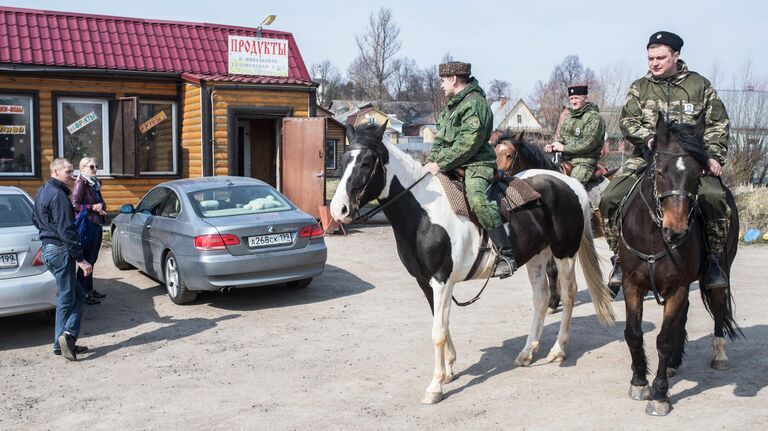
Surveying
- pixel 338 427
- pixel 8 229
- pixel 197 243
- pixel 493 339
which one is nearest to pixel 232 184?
pixel 197 243

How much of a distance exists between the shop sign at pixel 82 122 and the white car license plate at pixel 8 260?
9478 millimetres

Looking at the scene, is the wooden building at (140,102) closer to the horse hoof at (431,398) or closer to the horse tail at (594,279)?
the horse tail at (594,279)

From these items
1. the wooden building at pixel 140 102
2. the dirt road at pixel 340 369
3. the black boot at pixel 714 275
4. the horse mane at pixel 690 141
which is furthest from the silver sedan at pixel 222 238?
the wooden building at pixel 140 102

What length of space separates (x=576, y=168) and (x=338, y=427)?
16.3ft

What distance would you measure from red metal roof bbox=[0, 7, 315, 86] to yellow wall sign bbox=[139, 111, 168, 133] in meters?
1.08

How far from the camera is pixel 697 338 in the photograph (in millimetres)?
7207

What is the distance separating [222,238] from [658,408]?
216 inches

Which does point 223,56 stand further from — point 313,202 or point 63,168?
point 63,168

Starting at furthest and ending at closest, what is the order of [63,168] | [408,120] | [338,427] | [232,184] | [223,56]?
[408,120] < [223,56] < [232,184] < [63,168] < [338,427]

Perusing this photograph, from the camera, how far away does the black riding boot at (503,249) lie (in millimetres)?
5840

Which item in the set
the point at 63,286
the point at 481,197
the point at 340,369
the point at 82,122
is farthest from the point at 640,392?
the point at 82,122

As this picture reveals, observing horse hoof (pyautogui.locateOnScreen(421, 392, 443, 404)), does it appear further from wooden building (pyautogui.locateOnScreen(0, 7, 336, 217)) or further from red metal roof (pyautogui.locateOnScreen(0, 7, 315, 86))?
red metal roof (pyautogui.locateOnScreen(0, 7, 315, 86))

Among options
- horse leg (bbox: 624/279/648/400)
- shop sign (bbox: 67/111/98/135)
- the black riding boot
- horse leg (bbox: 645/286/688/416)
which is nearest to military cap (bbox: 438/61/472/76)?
the black riding boot

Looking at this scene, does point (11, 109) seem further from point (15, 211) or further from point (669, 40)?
point (669, 40)
